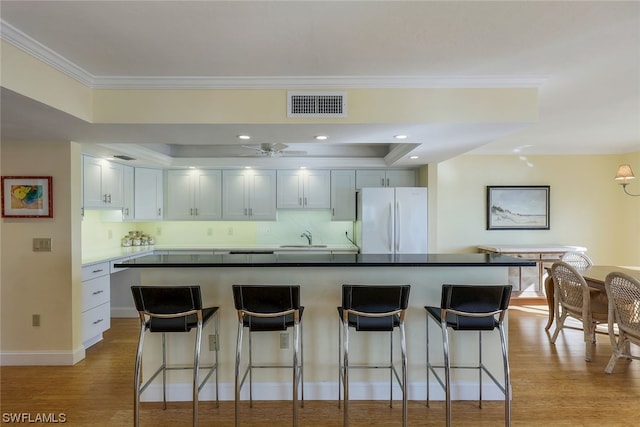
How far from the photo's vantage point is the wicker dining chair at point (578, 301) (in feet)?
10.9

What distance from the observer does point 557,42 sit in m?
1.97

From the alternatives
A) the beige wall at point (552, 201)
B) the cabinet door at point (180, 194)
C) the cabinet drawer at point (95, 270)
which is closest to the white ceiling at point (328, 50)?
the cabinet drawer at point (95, 270)

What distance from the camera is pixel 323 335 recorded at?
265 centimetres

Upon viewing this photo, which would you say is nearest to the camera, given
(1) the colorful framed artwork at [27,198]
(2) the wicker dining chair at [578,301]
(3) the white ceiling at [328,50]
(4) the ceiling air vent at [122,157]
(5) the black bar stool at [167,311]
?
(3) the white ceiling at [328,50]

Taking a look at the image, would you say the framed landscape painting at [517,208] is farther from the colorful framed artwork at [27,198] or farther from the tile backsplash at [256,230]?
the colorful framed artwork at [27,198]

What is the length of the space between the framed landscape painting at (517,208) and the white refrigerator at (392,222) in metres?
1.72

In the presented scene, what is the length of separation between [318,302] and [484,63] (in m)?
2.14

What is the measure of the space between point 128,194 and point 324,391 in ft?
12.5

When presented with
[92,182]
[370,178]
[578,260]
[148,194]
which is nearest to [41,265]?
[92,182]

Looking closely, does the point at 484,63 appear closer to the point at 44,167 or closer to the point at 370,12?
the point at 370,12

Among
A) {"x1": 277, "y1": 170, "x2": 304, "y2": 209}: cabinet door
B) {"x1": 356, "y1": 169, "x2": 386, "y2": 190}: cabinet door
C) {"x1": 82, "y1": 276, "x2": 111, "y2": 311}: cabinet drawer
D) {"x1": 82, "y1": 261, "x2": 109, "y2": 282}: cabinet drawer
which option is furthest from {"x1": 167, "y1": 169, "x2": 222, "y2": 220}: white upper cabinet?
{"x1": 356, "y1": 169, "x2": 386, "y2": 190}: cabinet door

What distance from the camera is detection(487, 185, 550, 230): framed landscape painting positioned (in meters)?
5.46

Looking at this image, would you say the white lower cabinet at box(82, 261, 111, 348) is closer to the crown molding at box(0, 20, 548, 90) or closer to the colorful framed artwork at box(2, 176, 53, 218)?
the colorful framed artwork at box(2, 176, 53, 218)

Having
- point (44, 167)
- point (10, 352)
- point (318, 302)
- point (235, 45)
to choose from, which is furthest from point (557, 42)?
point (10, 352)
